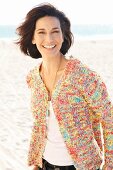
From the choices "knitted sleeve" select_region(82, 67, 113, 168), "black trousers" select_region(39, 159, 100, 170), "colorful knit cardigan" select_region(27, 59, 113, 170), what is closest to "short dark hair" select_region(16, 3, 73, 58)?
"colorful knit cardigan" select_region(27, 59, 113, 170)

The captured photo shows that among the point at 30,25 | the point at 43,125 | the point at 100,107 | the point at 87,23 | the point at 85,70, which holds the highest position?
the point at 30,25

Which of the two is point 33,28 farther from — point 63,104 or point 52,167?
point 52,167

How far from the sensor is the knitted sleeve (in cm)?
213

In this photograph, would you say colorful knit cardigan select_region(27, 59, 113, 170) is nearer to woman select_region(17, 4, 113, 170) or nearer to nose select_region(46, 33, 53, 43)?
woman select_region(17, 4, 113, 170)

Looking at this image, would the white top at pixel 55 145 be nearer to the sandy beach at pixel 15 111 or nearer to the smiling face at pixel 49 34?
the smiling face at pixel 49 34

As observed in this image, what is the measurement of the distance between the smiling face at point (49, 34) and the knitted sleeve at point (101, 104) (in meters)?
0.27

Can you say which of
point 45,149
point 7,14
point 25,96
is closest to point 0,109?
point 25,96

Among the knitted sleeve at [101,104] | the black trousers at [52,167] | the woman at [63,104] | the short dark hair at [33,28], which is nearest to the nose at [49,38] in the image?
the woman at [63,104]

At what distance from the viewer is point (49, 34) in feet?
7.39

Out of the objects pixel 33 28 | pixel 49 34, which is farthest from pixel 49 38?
pixel 33 28

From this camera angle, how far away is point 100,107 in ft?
7.10

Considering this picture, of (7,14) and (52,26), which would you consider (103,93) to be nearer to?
(52,26)

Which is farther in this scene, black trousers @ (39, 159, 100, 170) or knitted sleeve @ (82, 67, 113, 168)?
black trousers @ (39, 159, 100, 170)

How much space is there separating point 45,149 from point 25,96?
718 cm
